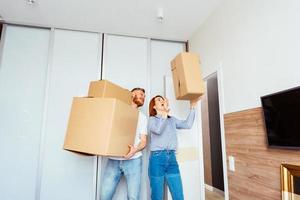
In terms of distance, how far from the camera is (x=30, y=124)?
249cm

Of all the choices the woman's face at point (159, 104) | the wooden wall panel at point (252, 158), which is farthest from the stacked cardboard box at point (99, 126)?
the wooden wall panel at point (252, 158)

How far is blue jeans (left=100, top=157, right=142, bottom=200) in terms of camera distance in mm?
2186

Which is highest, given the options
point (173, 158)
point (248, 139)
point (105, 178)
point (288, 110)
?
point (288, 110)

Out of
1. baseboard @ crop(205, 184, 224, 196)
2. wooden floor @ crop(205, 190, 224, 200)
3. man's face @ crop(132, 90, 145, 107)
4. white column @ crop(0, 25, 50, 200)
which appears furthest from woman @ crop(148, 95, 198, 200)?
baseboard @ crop(205, 184, 224, 196)

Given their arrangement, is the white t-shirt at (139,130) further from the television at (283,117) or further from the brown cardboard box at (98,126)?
the television at (283,117)

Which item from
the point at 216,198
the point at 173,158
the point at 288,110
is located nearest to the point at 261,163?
the point at 288,110

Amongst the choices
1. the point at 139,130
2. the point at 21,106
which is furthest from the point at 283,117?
the point at 21,106

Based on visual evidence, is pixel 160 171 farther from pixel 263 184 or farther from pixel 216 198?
pixel 216 198

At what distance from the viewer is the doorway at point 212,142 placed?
3.54 m

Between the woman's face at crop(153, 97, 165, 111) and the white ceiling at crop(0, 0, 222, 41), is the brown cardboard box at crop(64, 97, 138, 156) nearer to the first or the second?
the woman's face at crop(153, 97, 165, 111)

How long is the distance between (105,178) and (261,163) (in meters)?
1.44

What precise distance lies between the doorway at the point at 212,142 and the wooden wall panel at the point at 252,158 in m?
1.64

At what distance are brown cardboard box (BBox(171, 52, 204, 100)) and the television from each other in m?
0.72

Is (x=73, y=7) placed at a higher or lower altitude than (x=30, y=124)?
higher
